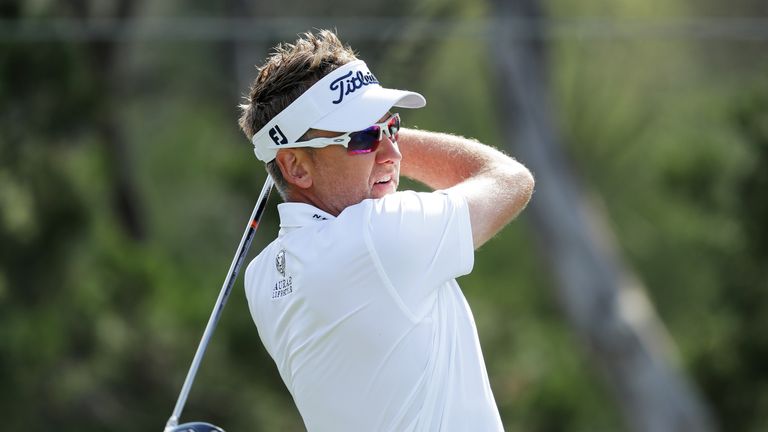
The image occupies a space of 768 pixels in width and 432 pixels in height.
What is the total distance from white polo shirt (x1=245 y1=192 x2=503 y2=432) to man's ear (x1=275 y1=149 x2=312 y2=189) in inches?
2.8

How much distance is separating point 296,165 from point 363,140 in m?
0.16

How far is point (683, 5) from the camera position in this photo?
52.6ft

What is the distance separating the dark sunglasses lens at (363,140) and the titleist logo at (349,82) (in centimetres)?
8

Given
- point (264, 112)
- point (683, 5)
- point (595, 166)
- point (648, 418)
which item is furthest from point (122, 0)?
point (264, 112)

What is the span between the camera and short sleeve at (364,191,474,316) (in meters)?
2.53

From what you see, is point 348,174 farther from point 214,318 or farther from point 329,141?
point 214,318

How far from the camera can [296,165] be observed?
272cm

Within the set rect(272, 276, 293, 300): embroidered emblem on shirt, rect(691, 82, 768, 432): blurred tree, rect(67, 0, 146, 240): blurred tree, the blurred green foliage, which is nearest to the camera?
rect(272, 276, 293, 300): embroidered emblem on shirt

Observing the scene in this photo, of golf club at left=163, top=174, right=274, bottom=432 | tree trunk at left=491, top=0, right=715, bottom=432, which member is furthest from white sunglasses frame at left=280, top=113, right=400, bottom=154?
tree trunk at left=491, top=0, right=715, bottom=432

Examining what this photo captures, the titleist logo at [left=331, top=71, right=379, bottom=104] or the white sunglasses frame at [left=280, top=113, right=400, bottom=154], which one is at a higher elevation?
the titleist logo at [left=331, top=71, right=379, bottom=104]

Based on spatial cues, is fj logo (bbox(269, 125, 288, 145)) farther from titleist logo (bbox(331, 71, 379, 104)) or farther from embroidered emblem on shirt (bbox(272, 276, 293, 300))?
embroidered emblem on shirt (bbox(272, 276, 293, 300))

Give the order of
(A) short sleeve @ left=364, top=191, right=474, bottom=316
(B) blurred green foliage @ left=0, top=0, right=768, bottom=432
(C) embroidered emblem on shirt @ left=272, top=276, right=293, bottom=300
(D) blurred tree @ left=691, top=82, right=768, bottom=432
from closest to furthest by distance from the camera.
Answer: (A) short sleeve @ left=364, top=191, right=474, bottom=316, (C) embroidered emblem on shirt @ left=272, top=276, right=293, bottom=300, (B) blurred green foliage @ left=0, top=0, right=768, bottom=432, (D) blurred tree @ left=691, top=82, right=768, bottom=432

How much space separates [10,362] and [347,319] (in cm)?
494

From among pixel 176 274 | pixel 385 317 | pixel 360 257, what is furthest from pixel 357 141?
pixel 176 274
